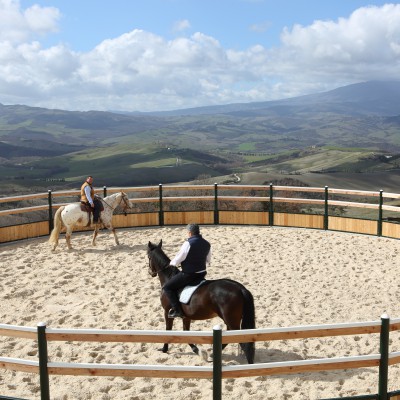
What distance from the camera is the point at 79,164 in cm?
16575

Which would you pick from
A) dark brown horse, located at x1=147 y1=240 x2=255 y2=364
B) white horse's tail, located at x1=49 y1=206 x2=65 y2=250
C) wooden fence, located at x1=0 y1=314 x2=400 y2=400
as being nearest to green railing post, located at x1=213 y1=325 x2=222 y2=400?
wooden fence, located at x1=0 y1=314 x2=400 y2=400

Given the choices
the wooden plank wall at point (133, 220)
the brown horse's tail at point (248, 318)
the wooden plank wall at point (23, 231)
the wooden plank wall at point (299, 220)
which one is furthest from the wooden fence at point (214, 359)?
the wooden plank wall at point (133, 220)

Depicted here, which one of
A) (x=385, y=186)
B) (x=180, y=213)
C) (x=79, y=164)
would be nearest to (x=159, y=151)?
(x=79, y=164)

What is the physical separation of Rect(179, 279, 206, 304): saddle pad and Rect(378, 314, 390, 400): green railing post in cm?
275

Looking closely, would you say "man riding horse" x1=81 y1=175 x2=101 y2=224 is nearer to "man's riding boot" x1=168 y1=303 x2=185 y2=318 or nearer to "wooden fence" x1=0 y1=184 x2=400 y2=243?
"wooden fence" x1=0 y1=184 x2=400 y2=243

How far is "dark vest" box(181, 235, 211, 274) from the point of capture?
6.99 m

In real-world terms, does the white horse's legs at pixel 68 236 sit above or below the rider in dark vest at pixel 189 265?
below

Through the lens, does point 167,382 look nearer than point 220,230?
Yes

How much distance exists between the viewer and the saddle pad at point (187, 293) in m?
6.91

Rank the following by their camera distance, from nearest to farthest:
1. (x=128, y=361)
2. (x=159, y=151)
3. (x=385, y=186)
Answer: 1. (x=128, y=361)
2. (x=385, y=186)
3. (x=159, y=151)

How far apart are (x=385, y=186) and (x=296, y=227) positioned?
205 ft

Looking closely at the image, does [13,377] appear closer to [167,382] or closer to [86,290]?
[167,382]

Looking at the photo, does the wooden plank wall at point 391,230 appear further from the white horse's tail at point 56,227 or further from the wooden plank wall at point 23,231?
the wooden plank wall at point 23,231

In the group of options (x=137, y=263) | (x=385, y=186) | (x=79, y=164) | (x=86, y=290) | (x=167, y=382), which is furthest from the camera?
(x=79, y=164)
